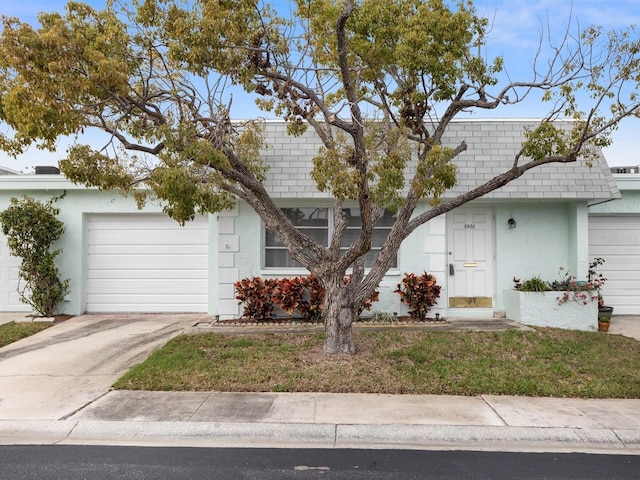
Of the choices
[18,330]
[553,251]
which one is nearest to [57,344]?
[18,330]

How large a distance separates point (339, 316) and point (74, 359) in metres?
4.21

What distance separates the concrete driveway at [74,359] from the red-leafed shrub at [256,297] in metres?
1.19

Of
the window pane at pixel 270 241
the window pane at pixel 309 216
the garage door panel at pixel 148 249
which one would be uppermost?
the window pane at pixel 309 216

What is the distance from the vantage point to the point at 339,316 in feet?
25.3

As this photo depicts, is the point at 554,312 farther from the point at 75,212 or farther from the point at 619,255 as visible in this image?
the point at 75,212

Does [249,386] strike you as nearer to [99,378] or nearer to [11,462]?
[99,378]

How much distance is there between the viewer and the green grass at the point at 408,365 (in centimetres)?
668

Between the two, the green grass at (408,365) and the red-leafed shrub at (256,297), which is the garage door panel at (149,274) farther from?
the green grass at (408,365)

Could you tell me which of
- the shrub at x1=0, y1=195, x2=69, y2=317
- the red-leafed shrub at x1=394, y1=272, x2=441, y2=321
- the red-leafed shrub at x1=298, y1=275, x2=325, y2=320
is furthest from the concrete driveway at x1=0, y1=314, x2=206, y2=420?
the red-leafed shrub at x1=394, y1=272, x2=441, y2=321

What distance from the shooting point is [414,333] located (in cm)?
923

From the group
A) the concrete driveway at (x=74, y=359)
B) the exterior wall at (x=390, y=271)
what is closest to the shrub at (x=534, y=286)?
the exterior wall at (x=390, y=271)

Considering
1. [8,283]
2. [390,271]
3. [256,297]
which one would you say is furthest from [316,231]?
[8,283]

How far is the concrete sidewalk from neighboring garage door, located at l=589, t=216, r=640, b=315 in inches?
248

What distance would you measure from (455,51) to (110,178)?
521cm
